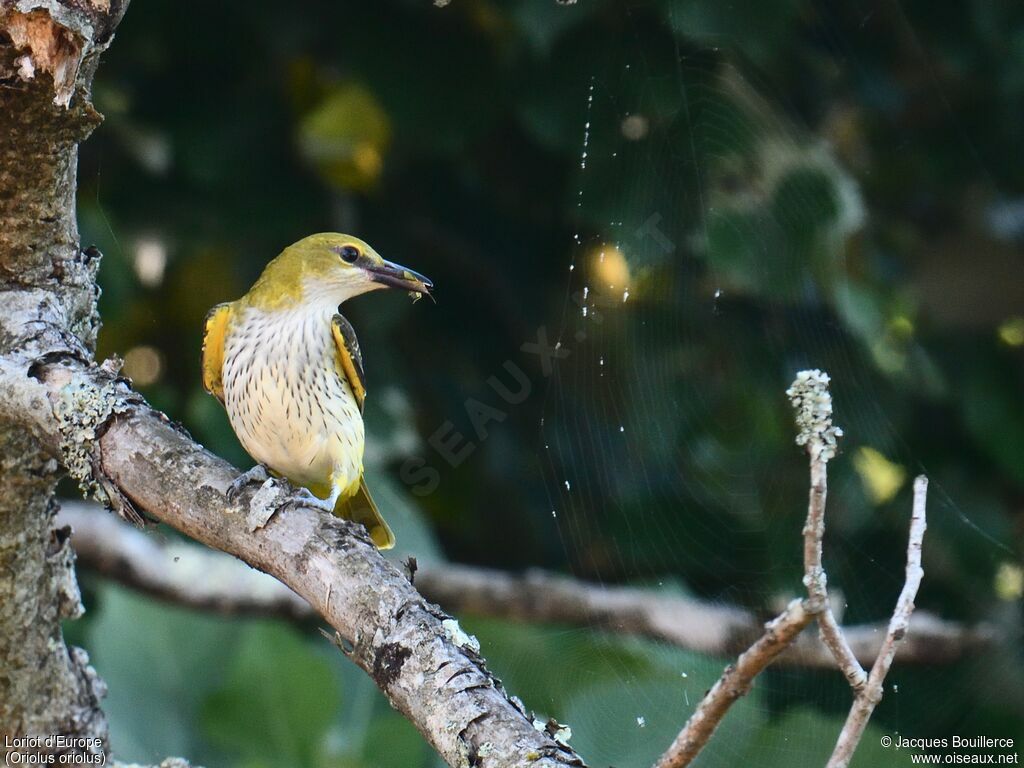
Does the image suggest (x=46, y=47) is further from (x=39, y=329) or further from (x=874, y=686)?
(x=874, y=686)

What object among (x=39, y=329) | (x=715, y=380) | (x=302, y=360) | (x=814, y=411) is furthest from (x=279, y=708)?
(x=814, y=411)

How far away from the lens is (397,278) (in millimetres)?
2518

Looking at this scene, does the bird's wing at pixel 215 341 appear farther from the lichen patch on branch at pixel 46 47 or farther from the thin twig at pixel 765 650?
the thin twig at pixel 765 650

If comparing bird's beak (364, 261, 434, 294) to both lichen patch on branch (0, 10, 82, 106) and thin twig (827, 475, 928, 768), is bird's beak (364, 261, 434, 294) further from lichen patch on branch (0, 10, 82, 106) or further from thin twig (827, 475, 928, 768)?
thin twig (827, 475, 928, 768)

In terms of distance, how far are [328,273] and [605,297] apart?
4.00ft

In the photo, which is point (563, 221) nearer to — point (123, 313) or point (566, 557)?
point (566, 557)

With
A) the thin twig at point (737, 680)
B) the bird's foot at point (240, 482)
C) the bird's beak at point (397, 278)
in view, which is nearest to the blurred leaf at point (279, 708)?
the bird's beak at point (397, 278)

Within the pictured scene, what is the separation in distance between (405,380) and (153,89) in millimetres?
1143

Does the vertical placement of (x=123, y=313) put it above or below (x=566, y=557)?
above

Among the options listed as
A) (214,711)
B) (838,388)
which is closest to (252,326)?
(214,711)

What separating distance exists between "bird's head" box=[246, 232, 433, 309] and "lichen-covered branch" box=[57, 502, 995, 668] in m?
1.18

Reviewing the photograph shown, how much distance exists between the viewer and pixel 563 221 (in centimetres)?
379

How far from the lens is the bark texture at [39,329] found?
5.82 feet

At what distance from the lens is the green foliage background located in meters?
3.17
